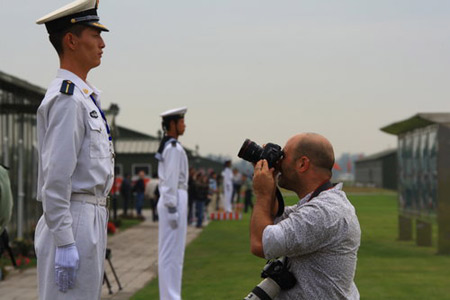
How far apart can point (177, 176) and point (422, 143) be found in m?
10.5

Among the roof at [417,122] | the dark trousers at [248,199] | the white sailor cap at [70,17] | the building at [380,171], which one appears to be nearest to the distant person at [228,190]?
the dark trousers at [248,199]

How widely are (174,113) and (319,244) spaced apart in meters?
5.51

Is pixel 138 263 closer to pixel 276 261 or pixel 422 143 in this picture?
pixel 422 143

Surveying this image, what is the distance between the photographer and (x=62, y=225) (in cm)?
426

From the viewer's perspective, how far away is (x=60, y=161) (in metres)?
4.32

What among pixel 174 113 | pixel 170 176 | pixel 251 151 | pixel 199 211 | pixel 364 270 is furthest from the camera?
pixel 199 211

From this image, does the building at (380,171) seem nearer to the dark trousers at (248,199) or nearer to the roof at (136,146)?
the roof at (136,146)

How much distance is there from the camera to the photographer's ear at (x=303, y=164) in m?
4.08

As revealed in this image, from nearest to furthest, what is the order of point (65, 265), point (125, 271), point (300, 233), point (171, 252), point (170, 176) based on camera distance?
point (300, 233) < point (65, 265) < point (170, 176) < point (171, 252) < point (125, 271)

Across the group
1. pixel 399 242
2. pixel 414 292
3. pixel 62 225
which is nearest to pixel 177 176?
pixel 414 292

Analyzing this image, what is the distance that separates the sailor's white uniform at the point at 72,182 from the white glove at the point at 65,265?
4 centimetres

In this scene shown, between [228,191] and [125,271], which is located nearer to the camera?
[125,271]

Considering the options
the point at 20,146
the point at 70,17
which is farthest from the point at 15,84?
the point at 70,17

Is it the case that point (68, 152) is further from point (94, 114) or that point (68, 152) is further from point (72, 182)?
point (94, 114)
